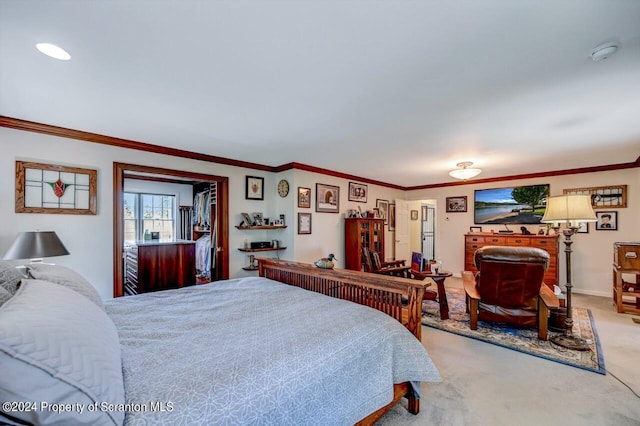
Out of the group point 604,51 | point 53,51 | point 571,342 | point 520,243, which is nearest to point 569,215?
point 571,342

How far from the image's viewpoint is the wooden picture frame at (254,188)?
4762 mm

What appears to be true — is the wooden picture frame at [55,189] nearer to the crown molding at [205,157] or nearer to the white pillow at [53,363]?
the crown molding at [205,157]

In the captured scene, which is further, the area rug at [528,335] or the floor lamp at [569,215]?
the floor lamp at [569,215]

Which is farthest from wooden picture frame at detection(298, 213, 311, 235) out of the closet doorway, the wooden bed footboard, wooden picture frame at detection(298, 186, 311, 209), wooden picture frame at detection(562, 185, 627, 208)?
wooden picture frame at detection(562, 185, 627, 208)

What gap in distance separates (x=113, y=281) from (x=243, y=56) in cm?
320

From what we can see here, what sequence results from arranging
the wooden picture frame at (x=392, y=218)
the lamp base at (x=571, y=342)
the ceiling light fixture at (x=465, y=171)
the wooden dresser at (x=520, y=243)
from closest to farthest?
the lamp base at (x=571, y=342), the ceiling light fixture at (x=465, y=171), the wooden dresser at (x=520, y=243), the wooden picture frame at (x=392, y=218)

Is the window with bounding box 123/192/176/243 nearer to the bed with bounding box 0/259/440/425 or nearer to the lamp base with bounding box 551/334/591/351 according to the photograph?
the bed with bounding box 0/259/440/425

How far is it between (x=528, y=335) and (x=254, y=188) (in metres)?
4.33

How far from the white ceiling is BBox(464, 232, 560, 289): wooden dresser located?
7.31 ft

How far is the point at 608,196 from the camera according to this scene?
5.00m

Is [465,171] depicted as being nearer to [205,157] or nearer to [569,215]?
[569,215]

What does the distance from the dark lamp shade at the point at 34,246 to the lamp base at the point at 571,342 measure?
202 inches

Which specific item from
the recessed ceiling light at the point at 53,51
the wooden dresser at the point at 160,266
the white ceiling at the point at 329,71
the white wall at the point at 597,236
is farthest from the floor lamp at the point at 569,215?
the wooden dresser at the point at 160,266

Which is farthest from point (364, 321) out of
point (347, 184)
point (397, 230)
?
point (397, 230)
